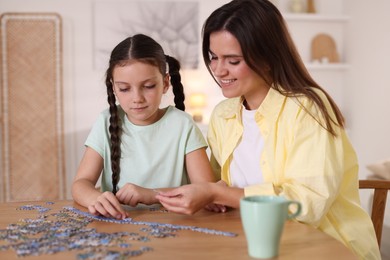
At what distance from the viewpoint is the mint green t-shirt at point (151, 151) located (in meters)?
1.93

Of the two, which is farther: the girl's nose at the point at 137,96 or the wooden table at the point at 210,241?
the girl's nose at the point at 137,96

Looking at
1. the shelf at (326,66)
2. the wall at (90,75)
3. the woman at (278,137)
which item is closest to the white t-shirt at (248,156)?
the woman at (278,137)

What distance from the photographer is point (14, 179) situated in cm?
582

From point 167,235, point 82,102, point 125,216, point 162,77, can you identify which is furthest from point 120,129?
point 82,102

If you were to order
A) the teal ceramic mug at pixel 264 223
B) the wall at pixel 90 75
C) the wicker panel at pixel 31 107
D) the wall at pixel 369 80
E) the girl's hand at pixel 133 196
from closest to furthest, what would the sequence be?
the teal ceramic mug at pixel 264 223 < the girl's hand at pixel 133 196 < the wall at pixel 369 80 < the wall at pixel 90 75 < the wicker panel at pixel 31 107

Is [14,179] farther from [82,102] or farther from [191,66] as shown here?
[191,66]

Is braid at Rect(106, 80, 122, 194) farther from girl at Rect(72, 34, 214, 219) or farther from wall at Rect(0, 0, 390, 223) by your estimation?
wall at Rect(0, 0, 390, 223)

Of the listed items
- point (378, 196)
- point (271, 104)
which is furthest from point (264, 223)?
point (378, 196)

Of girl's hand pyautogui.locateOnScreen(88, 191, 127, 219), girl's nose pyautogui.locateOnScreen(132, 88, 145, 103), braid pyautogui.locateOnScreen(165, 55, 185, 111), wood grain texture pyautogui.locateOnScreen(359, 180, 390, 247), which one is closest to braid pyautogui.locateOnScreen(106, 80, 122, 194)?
girl's nose pyautogui.locateOnScreen(132, 88, 145, 103)

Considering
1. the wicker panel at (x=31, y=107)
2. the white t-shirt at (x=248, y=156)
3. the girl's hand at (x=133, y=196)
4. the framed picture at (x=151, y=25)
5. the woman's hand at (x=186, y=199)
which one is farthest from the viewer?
the framed picture at (x=151, y=25)

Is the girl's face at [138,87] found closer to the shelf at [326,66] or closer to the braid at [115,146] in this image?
the braid at [115,146]

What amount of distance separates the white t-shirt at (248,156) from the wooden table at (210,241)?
0.24m

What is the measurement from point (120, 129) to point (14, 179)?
4236mm

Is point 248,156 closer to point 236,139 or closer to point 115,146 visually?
point 236,139
